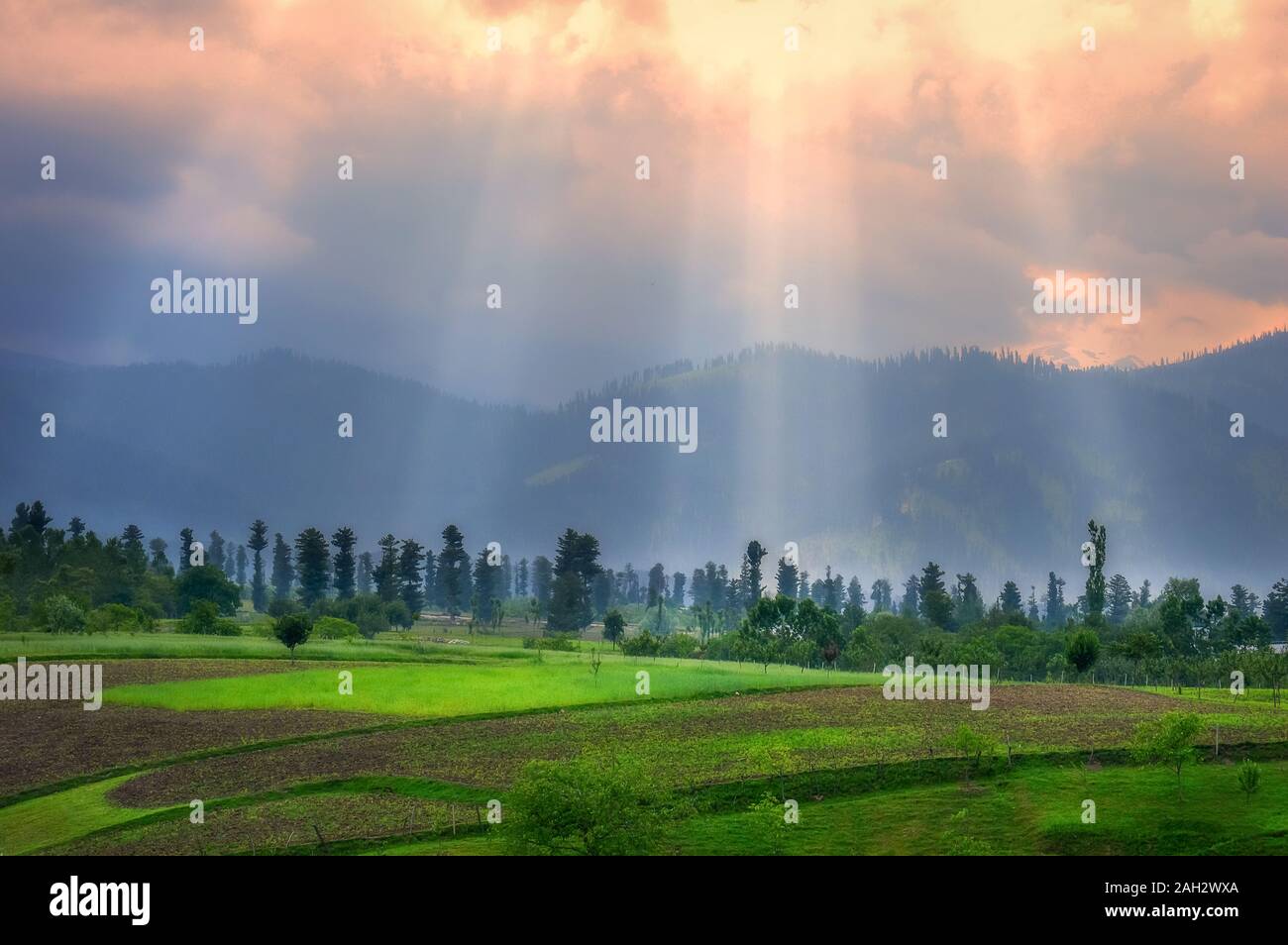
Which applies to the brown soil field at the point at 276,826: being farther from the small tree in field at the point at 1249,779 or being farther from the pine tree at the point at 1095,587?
the pine tree at the point at 1095,587

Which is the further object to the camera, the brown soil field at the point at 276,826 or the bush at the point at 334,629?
the bush at the point at 334,629

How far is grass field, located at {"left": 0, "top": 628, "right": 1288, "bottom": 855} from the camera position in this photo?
5912cm

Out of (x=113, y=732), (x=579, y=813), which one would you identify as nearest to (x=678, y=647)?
(x=113, y=732)

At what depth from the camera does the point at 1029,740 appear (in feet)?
253

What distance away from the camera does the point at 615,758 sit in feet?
209

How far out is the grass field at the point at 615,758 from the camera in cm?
5912

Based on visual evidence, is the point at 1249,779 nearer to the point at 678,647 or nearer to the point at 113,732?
the point at 113,732

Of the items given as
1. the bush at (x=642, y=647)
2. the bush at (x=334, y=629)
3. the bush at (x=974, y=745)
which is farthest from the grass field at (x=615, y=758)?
the bush at (x=334, y=629)

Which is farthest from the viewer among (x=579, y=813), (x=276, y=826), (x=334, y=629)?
(x=334, y=629)

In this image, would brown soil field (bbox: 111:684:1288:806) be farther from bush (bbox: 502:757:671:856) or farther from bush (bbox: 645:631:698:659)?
bush (bbox: 645:631:698:659)
